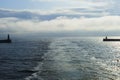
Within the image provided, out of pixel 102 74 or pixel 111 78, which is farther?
pixel 102 74

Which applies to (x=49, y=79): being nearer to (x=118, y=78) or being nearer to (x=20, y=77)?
(x=20, y=77)

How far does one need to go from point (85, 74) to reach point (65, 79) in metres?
5.16

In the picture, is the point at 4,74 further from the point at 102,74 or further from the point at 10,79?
the point at 102,74

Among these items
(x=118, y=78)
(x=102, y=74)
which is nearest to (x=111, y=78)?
(x=118, y=78)

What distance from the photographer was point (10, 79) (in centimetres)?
3603

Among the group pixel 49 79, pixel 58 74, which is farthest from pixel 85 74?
pixel 49 79

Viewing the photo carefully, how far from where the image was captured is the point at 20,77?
3725cm

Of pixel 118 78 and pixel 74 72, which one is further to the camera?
pixel 74 72

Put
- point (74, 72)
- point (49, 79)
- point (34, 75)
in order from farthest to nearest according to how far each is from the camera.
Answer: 1. point (74, 72)
2. point (34, 75)
3. point (49, 79)

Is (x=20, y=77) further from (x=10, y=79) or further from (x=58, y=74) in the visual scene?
(x=58, y=74)

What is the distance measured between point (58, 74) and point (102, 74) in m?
→ 6.49

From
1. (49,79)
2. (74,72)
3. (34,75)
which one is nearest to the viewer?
(49,79)

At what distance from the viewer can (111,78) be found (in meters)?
37.7

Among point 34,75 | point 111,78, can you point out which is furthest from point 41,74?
point 111,78
